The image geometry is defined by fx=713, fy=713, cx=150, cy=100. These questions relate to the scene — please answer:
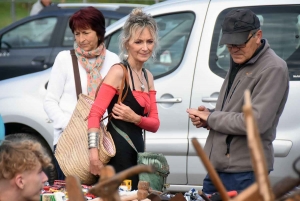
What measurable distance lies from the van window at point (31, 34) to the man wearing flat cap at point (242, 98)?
7.24 m

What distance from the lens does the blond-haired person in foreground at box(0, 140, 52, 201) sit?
303 centimetres

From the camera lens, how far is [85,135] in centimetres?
434

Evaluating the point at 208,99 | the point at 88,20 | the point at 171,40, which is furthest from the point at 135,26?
the point at 171,40

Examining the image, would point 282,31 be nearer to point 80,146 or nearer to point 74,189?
point 80,146

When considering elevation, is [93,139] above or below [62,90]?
below

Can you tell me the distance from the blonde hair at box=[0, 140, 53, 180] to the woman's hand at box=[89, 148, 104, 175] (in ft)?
3.43

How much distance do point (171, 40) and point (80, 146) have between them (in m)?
2.38

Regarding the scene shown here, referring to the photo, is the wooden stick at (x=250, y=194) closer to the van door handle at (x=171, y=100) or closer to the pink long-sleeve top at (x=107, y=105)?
the pink long-sleeve top at (x=107, y=105)

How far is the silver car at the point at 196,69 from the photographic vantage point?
5.89 meters

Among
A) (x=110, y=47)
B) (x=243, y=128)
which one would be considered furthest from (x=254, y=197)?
(x=110, y=47)

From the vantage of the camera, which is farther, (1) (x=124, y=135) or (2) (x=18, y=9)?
(2) (x=18, y=9)

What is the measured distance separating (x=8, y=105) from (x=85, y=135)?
8.68ft

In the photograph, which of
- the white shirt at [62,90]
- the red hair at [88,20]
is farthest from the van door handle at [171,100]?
the red hair at [88,20]

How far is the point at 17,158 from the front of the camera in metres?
3.05
